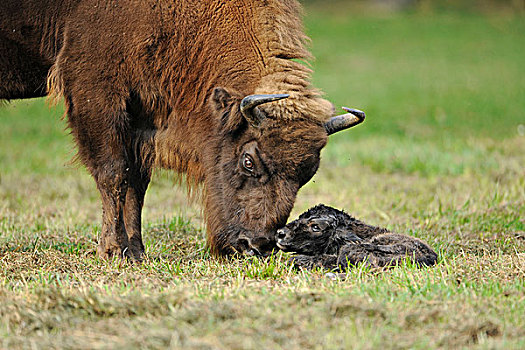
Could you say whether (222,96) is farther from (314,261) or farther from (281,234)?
(314,261)

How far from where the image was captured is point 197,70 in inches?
237

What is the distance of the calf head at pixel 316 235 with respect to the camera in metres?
5.64

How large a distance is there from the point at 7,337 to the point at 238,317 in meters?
1.24

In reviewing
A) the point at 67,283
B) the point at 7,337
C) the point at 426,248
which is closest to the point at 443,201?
the point at 426,248

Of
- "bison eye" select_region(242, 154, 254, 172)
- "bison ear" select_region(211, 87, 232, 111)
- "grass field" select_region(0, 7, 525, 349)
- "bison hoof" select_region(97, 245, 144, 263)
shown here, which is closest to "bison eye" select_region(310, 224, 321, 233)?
"grass field" select_region(0, 7, 525, 349)

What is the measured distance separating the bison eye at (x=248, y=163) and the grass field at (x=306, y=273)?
2.40ft

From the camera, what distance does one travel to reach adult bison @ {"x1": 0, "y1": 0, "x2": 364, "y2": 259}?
564 centimetres

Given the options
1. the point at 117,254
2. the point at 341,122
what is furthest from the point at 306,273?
the point at 117,254

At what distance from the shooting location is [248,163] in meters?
5.68

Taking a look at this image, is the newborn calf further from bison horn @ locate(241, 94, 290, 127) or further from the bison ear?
the bison ear

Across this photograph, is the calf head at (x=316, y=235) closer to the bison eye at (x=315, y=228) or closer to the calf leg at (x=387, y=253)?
the bison eye at (x=315, y=228)

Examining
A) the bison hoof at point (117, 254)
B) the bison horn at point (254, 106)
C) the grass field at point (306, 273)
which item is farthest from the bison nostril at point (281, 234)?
the bison hoof at point (117, 254)

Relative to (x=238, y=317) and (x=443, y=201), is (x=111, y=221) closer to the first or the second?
(x=238, y=317)

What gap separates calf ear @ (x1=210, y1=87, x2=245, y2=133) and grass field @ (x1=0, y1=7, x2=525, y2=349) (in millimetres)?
1082
